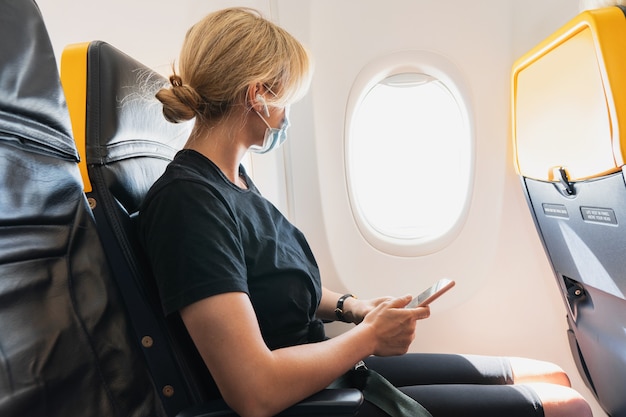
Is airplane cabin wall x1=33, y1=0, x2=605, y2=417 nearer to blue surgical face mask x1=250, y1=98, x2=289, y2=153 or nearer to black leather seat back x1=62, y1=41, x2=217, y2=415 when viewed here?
blue surgical face mask x1=250, y1=98, x2=289, y2=153

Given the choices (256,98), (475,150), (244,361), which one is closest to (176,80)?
(256,98)

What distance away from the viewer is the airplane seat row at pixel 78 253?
2.70 ft

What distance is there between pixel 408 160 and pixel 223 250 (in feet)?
5.21

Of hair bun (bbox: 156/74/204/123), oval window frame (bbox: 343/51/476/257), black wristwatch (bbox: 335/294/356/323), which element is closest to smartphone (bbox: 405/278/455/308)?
black wristwatch (bbox: 335/294/356/323)

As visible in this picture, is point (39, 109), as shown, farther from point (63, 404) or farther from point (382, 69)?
point (382, 69)

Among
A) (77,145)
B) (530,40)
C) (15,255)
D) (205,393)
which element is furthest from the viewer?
(530,40)

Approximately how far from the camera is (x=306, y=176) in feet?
7.05

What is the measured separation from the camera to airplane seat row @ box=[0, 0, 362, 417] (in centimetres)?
82

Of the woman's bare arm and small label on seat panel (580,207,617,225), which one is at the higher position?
small label on seat panel (580,207,617,225)

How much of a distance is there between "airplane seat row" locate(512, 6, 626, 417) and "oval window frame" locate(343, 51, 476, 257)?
31 cm

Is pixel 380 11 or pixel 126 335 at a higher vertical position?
pixel 380 11

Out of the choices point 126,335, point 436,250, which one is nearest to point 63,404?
point 126,335

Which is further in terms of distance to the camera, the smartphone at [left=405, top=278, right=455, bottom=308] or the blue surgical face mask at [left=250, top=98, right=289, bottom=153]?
the blue surgical face mask at [left=250, top=98, right=289, bottom=153]

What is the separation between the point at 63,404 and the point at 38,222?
1.01 feet
